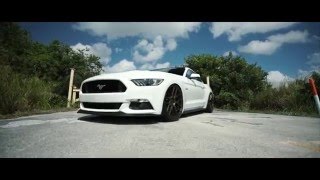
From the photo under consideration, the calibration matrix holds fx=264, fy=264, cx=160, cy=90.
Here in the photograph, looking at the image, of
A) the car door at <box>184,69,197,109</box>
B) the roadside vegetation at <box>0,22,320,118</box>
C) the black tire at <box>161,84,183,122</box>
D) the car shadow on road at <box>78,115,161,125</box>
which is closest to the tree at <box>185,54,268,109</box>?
the roadside vegetation at <box>0,22,320,118</box>

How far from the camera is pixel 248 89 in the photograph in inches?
523

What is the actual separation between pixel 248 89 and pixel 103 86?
1022 centimetres

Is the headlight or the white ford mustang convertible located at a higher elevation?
the headlight

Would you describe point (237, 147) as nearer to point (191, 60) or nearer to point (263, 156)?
point (263, 156)

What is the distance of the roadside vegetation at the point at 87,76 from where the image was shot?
6.41 meters

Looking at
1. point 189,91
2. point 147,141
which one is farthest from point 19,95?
point 147,141

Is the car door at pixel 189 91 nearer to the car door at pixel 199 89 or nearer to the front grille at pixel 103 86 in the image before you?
the car door at pixel 199 89

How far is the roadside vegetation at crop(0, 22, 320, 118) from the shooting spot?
6.41 metres

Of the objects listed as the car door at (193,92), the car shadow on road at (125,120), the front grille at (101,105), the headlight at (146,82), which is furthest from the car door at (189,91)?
the front grille at (101,105)

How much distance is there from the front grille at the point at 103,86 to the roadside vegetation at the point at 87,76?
1.73 m

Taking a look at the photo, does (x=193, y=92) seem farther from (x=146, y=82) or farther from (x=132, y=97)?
(x=132, y=97)

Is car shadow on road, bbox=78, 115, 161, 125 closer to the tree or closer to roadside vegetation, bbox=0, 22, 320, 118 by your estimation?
roadside vegetation, bbox=0, 22, 320, 118

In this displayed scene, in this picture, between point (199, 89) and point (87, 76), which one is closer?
point (199, 89)
